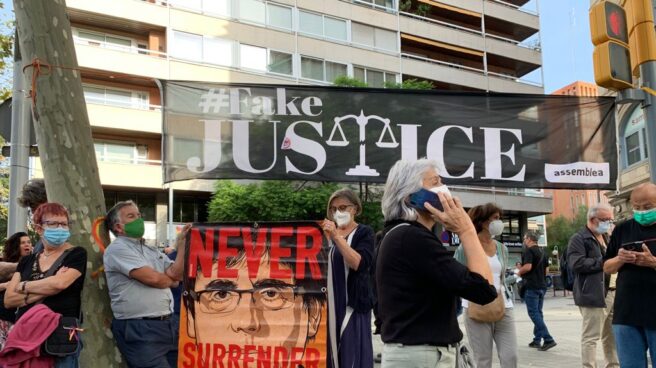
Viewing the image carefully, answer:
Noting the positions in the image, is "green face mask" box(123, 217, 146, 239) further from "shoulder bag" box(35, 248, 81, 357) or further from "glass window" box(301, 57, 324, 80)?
"glass window" box(301, 57, 324, 80)

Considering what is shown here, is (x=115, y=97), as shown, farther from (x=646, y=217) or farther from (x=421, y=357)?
(x=421, y=357)

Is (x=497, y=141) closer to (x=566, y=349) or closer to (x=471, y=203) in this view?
(x=566, y=349)

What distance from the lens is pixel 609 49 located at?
6.00m

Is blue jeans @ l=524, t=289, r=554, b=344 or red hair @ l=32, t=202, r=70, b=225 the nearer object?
red hair @ l=32, t=202, r=70, b=225

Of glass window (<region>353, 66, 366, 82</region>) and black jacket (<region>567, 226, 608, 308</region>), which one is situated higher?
glass window (<region>353, 66, 366, 82</region>)

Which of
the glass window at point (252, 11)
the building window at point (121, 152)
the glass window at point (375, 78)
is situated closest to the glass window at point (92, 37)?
the building window at point (121, 152)

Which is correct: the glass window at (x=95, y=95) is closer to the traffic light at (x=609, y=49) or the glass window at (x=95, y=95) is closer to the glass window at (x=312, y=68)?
the glass window at (x=312, y=68)

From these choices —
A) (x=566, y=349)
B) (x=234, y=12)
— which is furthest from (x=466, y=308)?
(x=234, y=12)

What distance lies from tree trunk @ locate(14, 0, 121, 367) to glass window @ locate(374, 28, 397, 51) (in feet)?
118

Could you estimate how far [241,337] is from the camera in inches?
199

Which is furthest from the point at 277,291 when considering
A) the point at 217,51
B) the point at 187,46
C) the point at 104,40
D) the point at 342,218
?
the point at 104,40

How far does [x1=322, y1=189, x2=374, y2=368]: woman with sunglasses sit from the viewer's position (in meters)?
4.98

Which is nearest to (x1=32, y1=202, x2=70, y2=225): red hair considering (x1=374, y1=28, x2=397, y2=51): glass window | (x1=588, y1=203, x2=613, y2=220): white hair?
(x1=588, y1=203, x2=613, y2=220): white hair

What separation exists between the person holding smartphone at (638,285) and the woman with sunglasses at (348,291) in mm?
1950
